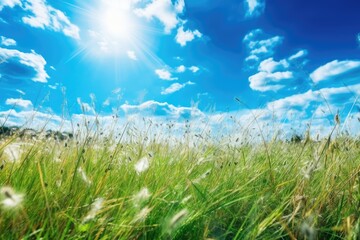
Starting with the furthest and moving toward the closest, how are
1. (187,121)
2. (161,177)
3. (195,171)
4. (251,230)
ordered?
(187,121)
(195,171)
(161,177)
(251,230)

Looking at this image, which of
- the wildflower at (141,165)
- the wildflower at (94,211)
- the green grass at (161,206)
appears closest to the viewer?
the wildflower at (94,211)

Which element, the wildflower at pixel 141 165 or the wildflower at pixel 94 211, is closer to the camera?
the wildflower at pixel 94 211

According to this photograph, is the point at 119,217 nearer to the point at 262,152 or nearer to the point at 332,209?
the point at 332,209

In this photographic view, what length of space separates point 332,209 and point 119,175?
5.27 feet

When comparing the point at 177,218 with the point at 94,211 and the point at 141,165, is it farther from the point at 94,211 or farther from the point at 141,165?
the point at 141,165

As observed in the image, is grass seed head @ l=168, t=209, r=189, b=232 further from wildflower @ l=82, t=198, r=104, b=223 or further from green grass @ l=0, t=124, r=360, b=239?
wildflower @ l=82, t=198, r=104, b=223

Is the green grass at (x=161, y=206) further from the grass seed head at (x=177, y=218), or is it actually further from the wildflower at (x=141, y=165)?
the wildflower at (x=141, y=165)

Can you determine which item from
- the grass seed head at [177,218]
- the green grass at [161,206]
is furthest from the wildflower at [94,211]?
the grass seed head at [177,218]

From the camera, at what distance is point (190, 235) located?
2246 mm

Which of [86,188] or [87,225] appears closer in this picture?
[87,225]

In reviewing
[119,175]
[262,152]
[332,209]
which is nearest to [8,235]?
[119,175]

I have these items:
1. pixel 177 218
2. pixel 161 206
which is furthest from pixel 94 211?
pixel 161 206

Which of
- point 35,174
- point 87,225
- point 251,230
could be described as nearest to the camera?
point 87,225

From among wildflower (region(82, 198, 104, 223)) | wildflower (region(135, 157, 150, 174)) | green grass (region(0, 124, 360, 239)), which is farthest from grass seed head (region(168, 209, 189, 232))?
wildflower (region(135, 157, 150, 174))
